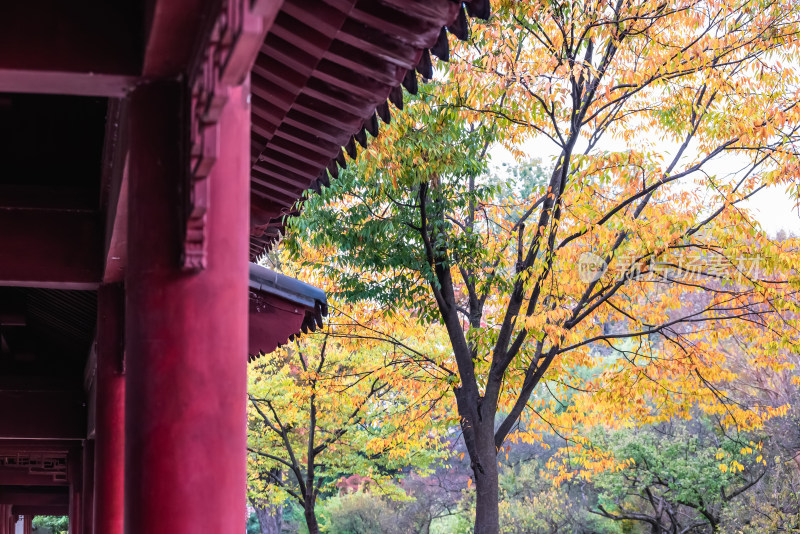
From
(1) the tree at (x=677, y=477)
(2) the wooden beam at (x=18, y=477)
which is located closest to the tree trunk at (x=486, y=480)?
(2) the wooden beam at (x=18, y=477)

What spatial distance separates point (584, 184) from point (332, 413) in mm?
8720

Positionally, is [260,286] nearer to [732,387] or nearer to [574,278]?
[574,278]

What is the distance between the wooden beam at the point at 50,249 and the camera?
14.7 feet

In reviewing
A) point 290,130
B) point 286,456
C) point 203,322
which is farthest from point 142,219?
point 286,456

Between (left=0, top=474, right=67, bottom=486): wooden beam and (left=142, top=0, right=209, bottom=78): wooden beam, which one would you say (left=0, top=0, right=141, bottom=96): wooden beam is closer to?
(left=142, top=0, right=209, bottom=78): wooden beam

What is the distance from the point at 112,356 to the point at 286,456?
13.9 m

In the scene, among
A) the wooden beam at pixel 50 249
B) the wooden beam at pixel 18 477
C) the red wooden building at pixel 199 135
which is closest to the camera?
the red wooden building at pixel 199 135

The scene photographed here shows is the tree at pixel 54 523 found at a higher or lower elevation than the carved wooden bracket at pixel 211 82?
lower

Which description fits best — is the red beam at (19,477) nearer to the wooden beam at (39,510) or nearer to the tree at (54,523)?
the wooden beam at (39,510)

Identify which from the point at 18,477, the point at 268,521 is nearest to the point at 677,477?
the point at 268,521

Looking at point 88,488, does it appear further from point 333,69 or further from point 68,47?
point 68,47

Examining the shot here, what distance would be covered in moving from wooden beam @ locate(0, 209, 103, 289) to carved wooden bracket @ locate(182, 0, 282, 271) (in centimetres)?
273

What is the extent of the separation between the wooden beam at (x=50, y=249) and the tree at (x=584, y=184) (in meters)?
4.29

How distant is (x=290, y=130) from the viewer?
3260 mm
